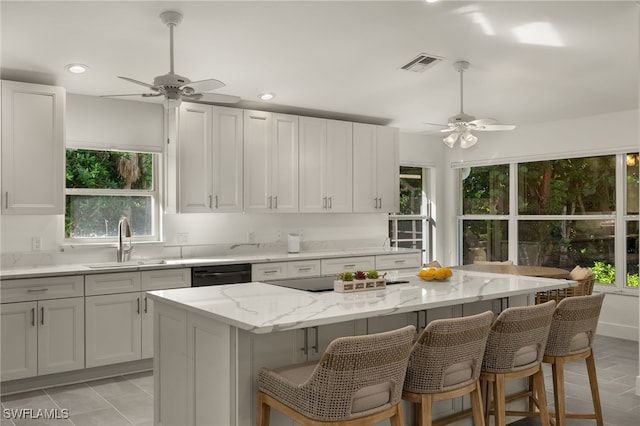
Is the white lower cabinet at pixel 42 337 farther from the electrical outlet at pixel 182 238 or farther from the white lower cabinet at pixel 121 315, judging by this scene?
the electrical outlet at pixel 182 238

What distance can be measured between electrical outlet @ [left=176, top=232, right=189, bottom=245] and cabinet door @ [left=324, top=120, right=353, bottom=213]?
62.0 inches

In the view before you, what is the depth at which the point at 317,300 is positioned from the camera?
2.77 meters

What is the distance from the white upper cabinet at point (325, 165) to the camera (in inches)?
231

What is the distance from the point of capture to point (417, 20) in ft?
10.7

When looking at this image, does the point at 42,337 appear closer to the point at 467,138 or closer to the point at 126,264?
the point at 126,264

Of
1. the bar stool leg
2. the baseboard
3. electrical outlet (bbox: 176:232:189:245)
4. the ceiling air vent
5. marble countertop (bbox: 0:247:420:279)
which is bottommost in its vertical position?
the baseboard

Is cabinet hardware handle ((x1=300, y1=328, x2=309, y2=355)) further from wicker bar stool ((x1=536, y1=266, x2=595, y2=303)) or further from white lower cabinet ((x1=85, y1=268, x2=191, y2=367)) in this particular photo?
wicker bar stool ((x1=536, y1=266, x2=595, y2=303))

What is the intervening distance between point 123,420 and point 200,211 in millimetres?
2139

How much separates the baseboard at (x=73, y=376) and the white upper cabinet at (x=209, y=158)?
1428 millimetres

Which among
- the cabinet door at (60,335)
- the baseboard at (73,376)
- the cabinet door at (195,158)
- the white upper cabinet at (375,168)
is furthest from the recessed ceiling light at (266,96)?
the baseboard at (73,376)

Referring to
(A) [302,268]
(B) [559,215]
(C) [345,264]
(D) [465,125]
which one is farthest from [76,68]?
(B) [559,215]

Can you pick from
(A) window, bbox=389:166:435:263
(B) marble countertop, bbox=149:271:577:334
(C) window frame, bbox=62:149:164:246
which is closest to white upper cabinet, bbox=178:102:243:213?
(C) window frame, bbox=62:149:164:246

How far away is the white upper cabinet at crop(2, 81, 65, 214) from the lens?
4.25 m

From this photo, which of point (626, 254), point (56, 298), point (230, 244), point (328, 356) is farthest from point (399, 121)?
point (328, 356)
